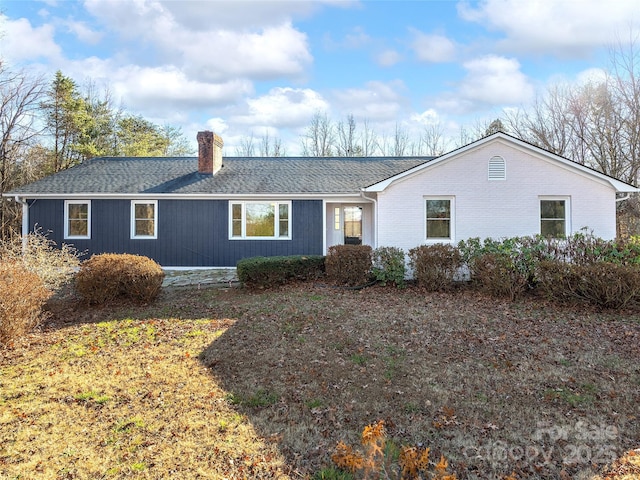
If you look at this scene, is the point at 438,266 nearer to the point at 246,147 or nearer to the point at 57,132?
the point at 57,132

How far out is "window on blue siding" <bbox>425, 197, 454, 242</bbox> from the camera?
11617mm

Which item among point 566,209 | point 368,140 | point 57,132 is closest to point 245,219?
point 566,209

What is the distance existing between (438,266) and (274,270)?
4.27 metres

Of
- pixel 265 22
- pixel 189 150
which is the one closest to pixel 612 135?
pixel 265 22

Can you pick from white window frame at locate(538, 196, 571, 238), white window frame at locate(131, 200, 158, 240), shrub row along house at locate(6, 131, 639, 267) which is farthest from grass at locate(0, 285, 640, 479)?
white window frame at locate(131, 200, 158, 240)

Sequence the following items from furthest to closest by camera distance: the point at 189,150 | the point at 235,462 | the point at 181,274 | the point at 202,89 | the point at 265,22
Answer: the point at 189,150
the point at 202,89
the point at 181,274
the point at 265,22
the point at 235,462

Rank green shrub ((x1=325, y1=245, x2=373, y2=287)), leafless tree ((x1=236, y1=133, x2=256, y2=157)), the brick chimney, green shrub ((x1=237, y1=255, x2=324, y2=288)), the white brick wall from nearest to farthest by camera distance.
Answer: green shrub ((x1=237, y1=255, x2=324, y2=288)), green shrub ((x1=325, y1=245, x2=373, y2=287)), the white brick wall, the brick chimney, leafless tree ((x1=236, y1=133, x2=256, y2=157))

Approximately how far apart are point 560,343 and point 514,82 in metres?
20.3

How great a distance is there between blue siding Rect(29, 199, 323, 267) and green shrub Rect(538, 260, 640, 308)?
7.27 metres

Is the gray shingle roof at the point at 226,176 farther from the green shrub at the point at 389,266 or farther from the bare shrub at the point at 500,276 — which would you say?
the bare shrub at the point at 500,276

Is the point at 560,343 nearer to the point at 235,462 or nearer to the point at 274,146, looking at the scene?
the point at 235,462

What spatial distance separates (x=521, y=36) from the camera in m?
13.4

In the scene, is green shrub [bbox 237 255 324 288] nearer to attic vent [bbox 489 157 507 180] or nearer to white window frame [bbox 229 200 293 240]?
white window frame [bbox 229 200 293 240]

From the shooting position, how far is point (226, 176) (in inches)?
583
